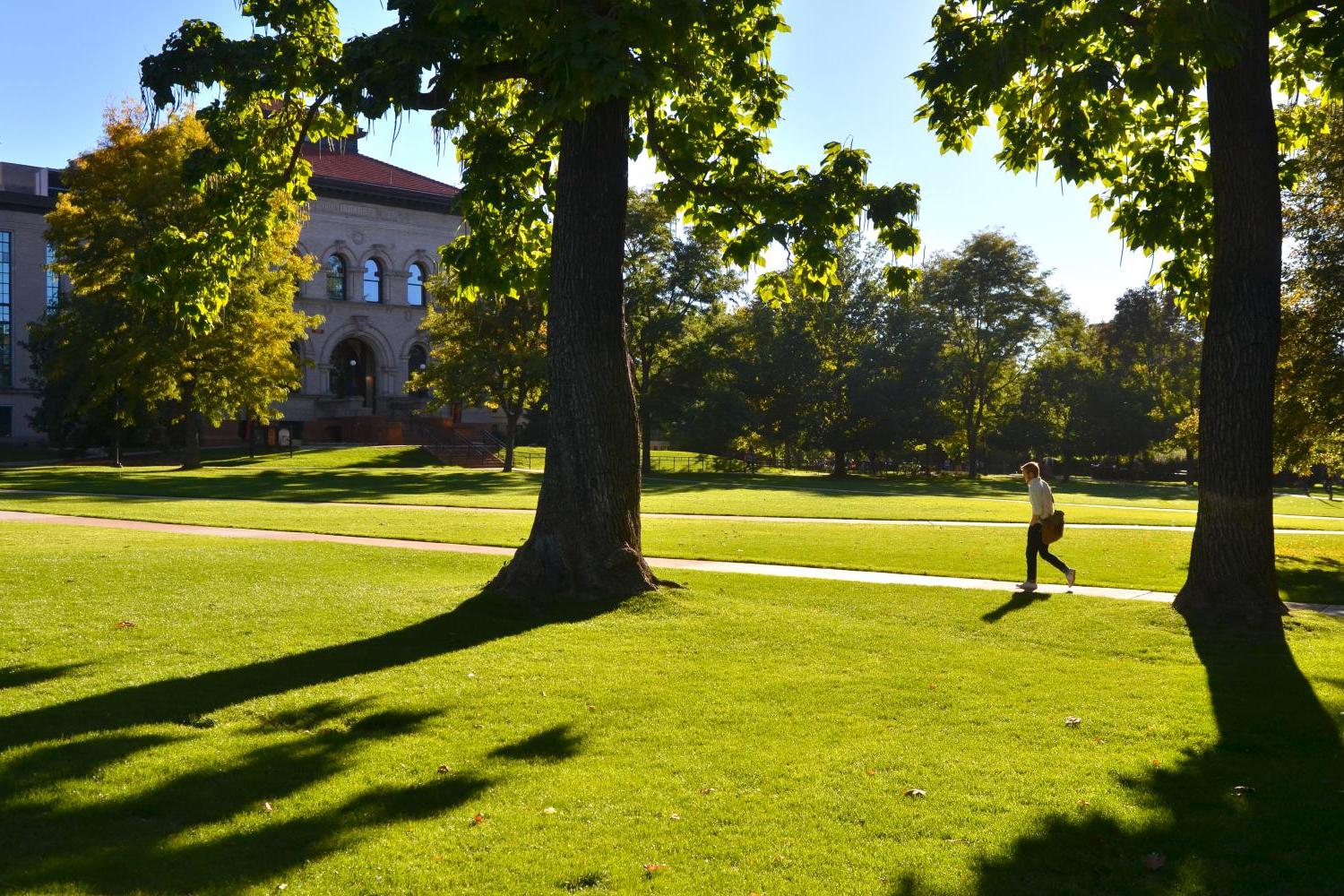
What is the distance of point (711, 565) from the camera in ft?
54.9

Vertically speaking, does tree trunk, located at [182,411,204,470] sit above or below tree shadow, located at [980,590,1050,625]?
above

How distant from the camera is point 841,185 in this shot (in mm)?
13859

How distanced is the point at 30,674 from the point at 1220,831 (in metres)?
8.49

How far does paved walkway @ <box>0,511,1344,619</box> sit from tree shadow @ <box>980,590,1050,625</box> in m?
0.35

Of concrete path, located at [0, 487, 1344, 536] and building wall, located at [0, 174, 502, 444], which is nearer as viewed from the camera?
concrete path, located at [0, 487, 1344, 536]

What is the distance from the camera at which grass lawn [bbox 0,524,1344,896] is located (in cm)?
520

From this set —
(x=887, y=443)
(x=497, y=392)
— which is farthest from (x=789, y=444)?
(x=497, y=392)

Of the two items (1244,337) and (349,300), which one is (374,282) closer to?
(349,300)

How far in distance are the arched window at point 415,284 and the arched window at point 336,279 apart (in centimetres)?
397

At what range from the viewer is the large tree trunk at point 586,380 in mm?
12711

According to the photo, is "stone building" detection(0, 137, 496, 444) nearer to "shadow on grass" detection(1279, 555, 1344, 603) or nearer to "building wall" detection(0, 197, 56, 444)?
→ "building wall" detection(0, 197, 56, 444)

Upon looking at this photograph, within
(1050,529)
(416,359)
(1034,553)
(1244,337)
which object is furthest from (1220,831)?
(416,359)

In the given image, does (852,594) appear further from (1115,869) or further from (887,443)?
(887,443)

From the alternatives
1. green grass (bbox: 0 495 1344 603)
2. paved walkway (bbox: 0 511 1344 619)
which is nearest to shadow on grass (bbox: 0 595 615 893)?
paved walkway (bbox: 0 511 1344 619)
